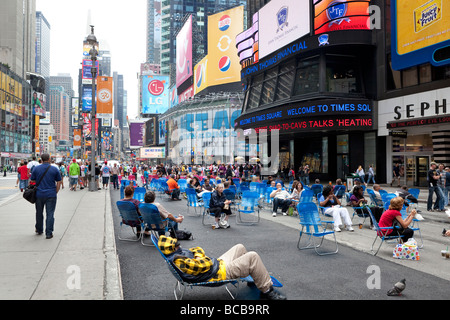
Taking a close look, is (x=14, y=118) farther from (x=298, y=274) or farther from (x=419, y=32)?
(x=298, y=274)

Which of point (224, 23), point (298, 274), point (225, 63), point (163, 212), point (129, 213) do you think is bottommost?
point (298, 274)

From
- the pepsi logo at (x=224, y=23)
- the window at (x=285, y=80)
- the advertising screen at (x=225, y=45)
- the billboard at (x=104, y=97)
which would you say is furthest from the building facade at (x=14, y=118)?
the window at (x=285, y=80)

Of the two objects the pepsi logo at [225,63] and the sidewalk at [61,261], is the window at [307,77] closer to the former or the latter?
the sidewalk at [61,261]

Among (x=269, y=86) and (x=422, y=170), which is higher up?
(x=269, y=86)

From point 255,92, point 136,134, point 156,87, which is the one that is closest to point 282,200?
point 255,92

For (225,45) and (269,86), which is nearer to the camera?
(269,86)

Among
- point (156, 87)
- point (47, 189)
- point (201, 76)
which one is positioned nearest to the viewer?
point (47, 189)

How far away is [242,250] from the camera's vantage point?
505 centimetres

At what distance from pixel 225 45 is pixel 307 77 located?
49651 millimetres

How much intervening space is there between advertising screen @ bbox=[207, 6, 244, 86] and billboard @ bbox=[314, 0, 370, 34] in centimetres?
4673

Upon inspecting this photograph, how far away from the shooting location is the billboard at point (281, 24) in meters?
29.5

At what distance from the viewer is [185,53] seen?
94.8m

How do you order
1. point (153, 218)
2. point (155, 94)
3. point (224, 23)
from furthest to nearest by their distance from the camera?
point (155, 94) → point (224, 23) → point (153, 218)

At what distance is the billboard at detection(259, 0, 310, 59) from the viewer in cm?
2955
